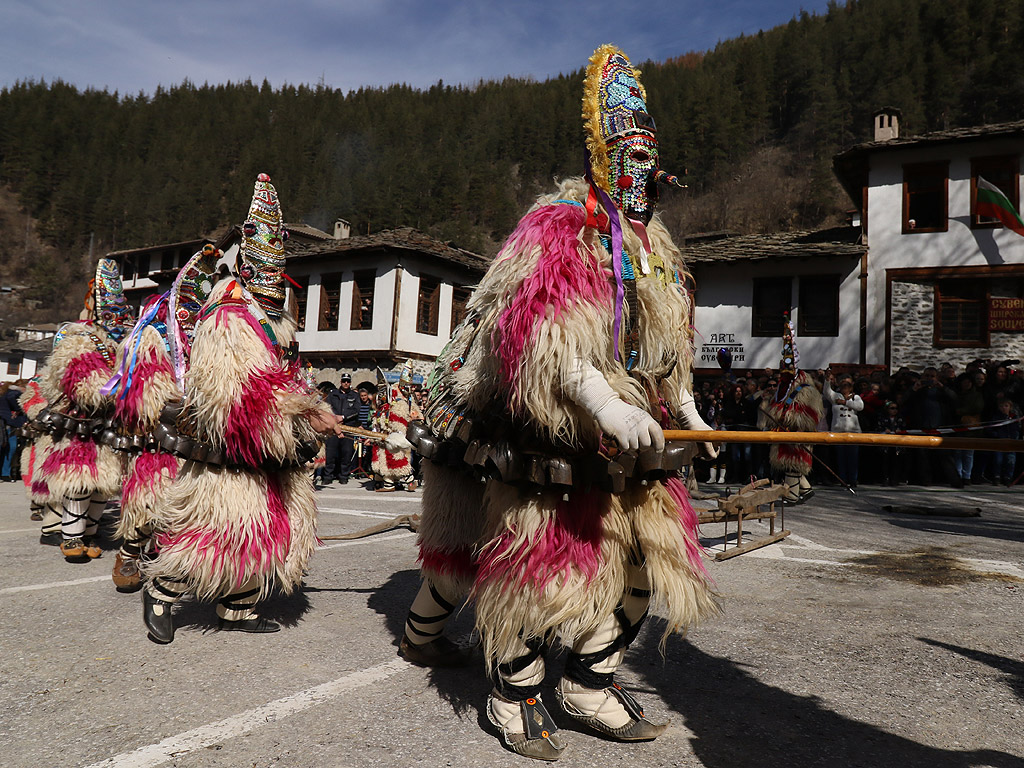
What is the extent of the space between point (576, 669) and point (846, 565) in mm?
3909

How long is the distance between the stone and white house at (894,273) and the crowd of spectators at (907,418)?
6247 mm

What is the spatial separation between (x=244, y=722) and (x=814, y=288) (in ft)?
69.5

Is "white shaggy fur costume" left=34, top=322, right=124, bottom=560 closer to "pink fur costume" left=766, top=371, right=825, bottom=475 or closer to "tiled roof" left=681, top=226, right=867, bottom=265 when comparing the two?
"pink fur costume" left=766, top=371, right=825, bottom=475

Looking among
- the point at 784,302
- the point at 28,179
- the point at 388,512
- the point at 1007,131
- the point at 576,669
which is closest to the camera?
the point at 576,669

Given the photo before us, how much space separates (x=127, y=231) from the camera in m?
70.6

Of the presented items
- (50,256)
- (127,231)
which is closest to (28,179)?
(50,256)

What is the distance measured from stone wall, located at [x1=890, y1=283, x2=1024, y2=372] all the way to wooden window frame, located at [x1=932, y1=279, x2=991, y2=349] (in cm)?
6

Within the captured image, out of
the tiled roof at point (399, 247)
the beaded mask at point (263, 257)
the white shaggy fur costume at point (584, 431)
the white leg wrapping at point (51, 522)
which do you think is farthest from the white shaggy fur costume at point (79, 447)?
the tiled roof at point (399, 247)

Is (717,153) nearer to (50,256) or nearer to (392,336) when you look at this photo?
(392,336)

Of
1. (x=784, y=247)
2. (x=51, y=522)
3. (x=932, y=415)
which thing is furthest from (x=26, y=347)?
(x=932, y=415)

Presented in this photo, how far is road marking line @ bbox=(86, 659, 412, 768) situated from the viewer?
7.54 ft

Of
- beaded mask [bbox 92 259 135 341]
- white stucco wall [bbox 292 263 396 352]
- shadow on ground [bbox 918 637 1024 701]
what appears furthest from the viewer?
white stucco wall [bbox 292 263 396 352]

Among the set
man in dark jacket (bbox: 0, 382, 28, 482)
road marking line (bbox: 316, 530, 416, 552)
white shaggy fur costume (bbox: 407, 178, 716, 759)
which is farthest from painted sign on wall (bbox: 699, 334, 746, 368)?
white shaggy fur costume (bbox: 407, 178, 716, 759)

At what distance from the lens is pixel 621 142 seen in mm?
2674
